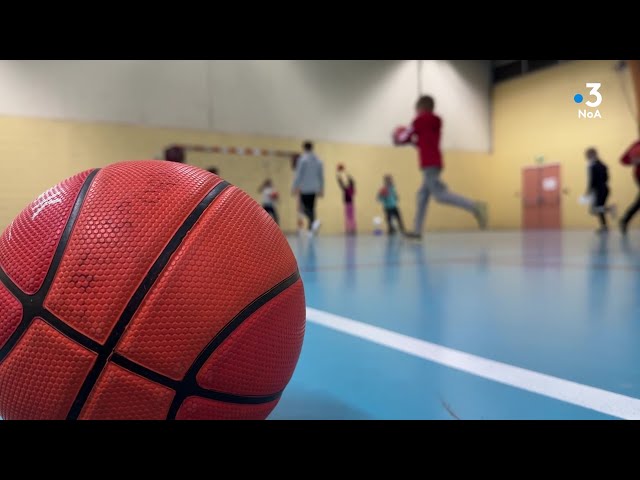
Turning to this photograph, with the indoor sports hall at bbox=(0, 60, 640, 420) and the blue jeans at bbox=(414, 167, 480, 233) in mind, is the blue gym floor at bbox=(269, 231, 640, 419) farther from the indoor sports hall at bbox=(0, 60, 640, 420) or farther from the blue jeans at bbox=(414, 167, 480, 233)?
the blue jeans at bbox=(414, 167, 480, 233)

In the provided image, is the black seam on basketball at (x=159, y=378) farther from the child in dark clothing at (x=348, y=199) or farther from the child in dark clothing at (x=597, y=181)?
the child in dark clothing at (x=348, y=199)

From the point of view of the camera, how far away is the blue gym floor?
107 centimetres

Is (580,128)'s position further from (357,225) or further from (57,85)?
(57,85)

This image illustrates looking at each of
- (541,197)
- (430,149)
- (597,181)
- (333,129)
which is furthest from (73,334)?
(541,197)

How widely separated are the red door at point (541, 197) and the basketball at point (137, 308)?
1725 cm

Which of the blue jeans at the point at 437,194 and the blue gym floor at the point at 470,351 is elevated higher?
the blue jeans at the point at 437,194

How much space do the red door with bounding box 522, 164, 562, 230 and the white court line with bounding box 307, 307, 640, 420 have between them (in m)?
16.4

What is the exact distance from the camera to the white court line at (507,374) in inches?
40.5

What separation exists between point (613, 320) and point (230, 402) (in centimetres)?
154

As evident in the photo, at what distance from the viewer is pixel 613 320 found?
183 centimetres

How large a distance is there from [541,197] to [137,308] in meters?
17.8

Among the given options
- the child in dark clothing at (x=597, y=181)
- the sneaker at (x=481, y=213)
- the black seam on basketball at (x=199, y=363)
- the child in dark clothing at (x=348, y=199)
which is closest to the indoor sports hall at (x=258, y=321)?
the black seam on basketball at (x=199, y=363)

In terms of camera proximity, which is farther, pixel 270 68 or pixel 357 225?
pixel 357 225
